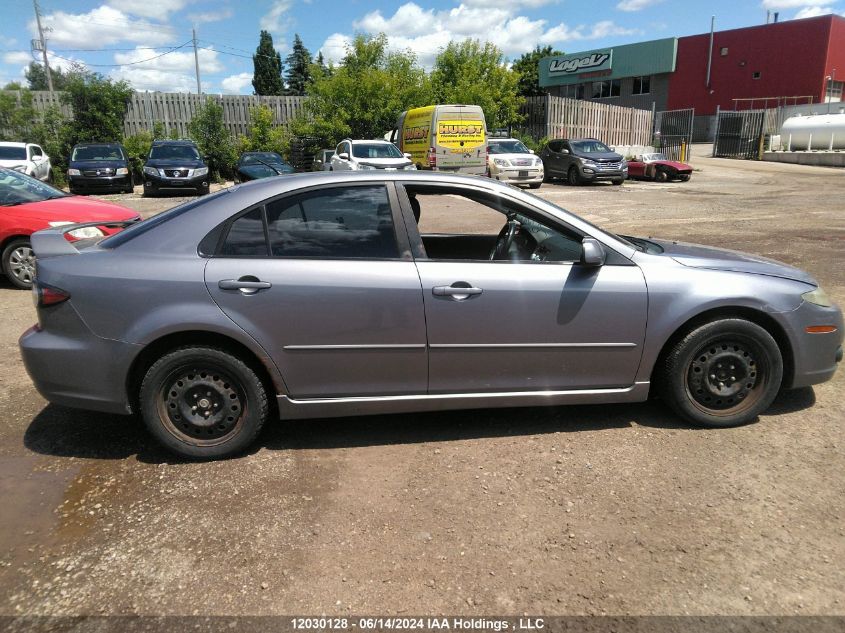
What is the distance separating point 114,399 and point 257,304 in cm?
97

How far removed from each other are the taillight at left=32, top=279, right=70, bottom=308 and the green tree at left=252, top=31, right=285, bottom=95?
8792 cm

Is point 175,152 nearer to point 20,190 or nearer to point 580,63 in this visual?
point 20,190

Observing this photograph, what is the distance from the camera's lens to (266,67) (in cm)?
8475

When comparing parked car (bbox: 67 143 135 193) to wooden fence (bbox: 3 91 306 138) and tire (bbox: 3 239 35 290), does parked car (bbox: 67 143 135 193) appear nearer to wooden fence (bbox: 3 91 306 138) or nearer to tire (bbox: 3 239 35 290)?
wooden fence (bbox: 3 91 306 138)

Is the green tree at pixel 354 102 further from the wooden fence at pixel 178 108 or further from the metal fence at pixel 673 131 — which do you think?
the metal fence at pixel 673 131

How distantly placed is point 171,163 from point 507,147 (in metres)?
11.6

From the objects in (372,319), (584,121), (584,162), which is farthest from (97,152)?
(584,121)

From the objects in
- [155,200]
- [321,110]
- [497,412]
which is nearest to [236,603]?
[497,412]

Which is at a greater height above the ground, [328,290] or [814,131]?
[814,131]

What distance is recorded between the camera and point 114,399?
135 inches

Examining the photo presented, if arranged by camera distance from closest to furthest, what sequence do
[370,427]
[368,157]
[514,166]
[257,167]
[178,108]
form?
[370,427] < [368,157] < [257,167] < [514,166] < [178,108]

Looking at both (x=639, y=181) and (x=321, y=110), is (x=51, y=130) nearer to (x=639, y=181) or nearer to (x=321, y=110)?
(x=321, y=110)

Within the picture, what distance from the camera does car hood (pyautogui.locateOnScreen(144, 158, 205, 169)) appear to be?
1830 centimetres

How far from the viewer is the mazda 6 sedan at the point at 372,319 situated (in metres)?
3.37
